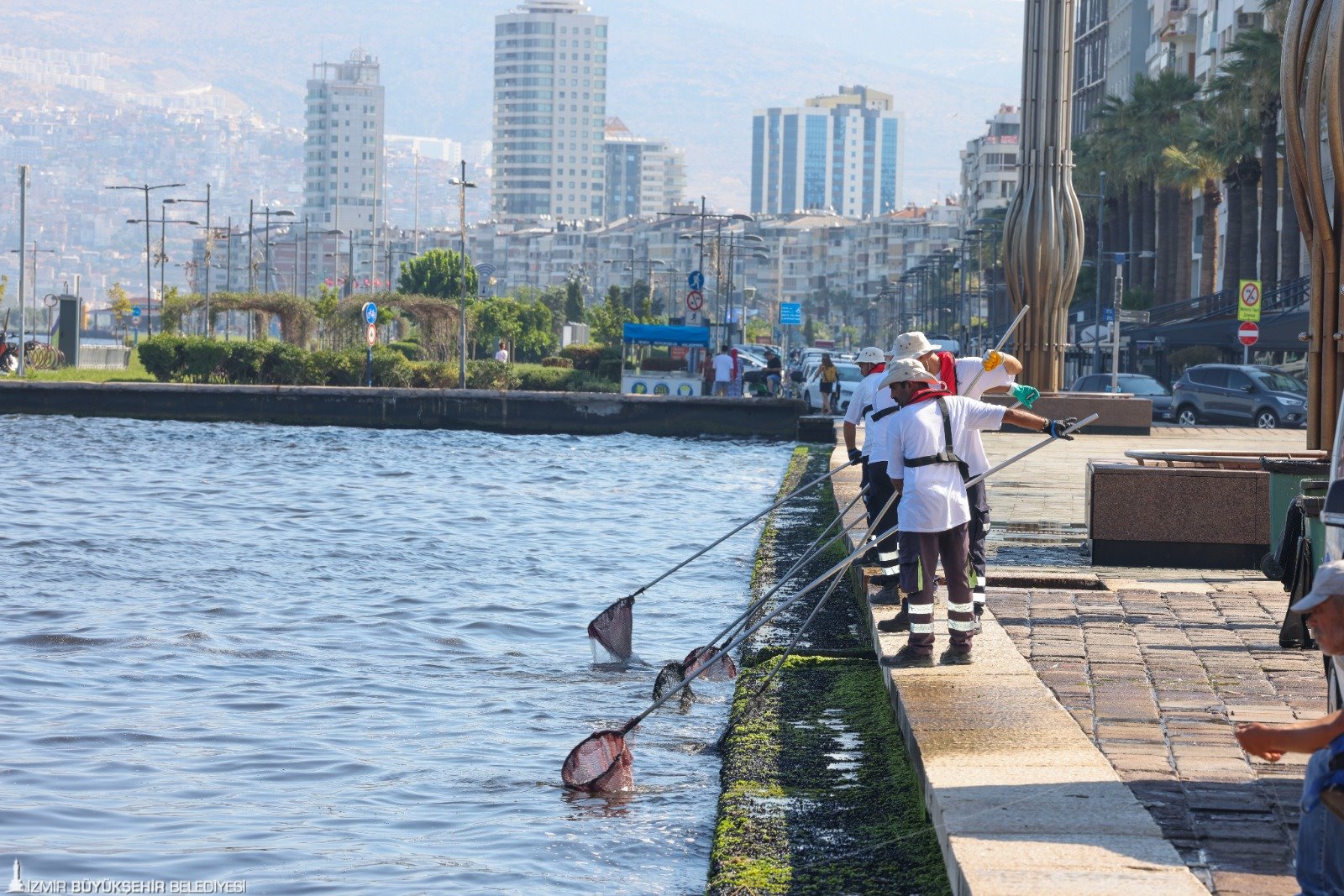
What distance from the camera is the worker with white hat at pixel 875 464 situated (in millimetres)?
11375

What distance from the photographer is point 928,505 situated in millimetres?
9242

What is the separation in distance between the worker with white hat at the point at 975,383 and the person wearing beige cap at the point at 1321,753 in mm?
5377

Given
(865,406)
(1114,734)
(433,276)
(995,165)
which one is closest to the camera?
(1114,734)

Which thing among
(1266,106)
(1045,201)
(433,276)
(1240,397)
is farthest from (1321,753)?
(433,276)

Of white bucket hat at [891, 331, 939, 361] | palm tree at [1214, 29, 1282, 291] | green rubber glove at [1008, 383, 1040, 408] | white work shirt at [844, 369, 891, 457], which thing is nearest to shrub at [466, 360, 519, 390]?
palm tree at [1214, 29, 1282, 291]

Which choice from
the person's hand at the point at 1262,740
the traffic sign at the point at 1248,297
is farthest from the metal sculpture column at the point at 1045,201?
the person's hand at the point at 1262,740

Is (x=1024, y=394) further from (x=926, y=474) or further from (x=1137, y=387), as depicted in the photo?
(x=1137, y=387)

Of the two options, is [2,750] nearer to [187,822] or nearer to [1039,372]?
[187,822]

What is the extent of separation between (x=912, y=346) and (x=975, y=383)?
619mm

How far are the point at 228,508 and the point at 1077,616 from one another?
53.8 ft

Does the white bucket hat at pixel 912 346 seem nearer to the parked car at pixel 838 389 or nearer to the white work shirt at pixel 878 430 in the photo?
the white work shirt at pixel 878 430

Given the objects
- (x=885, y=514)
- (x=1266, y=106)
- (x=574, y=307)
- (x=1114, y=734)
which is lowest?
(x=1114, y=734)

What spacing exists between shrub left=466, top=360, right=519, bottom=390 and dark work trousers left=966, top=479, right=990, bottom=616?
141ft

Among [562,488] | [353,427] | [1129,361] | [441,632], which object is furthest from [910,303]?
[441,632]
